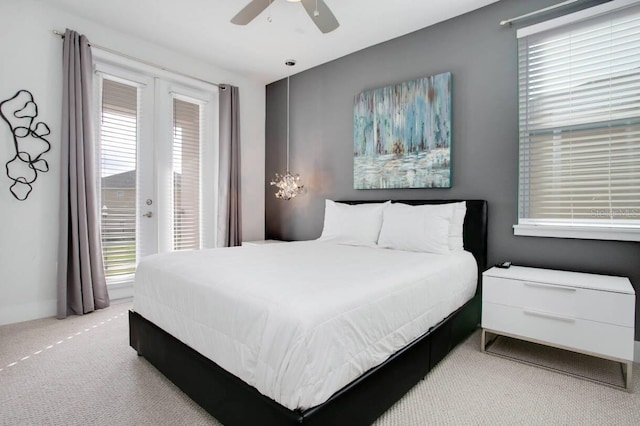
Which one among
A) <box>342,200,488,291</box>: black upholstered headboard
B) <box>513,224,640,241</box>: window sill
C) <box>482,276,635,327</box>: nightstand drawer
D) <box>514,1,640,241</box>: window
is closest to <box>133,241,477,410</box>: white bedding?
<box>482,276,635,327</box>: nightstand drawer

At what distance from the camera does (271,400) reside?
3.93 feet

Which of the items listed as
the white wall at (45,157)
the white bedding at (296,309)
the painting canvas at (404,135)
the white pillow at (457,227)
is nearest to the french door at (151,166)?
the white wall at (45,157)

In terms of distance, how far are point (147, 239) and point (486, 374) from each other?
3.37m

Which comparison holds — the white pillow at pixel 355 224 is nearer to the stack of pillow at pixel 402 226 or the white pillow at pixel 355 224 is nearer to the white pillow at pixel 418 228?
the stack of pillow at pixel 402 226

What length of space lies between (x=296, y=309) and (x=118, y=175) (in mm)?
3051

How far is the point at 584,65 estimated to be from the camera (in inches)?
93.8

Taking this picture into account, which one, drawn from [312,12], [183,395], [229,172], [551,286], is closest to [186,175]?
[229,172]

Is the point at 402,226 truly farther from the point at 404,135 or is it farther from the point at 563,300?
the point at 563,300

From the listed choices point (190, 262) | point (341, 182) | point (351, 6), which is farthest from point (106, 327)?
point (351, 6)

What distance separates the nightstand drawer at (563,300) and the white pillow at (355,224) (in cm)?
107

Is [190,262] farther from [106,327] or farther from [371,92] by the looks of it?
[371,92]

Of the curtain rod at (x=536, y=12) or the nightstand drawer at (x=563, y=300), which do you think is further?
the curtain rod at (x=536, y=12)

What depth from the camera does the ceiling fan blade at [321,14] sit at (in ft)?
7.17

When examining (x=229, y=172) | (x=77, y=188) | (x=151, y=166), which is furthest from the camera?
(x=229, y=172)
